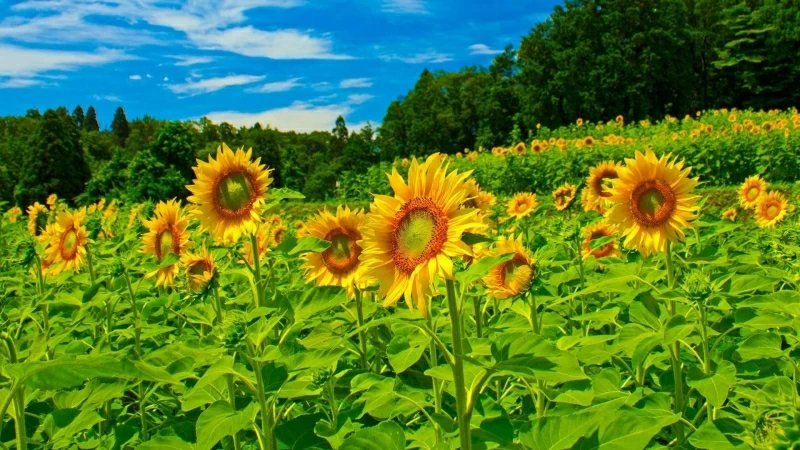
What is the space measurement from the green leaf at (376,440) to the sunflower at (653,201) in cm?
158

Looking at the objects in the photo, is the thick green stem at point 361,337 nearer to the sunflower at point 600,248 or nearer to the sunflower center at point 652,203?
the sunflower center at point 652,203

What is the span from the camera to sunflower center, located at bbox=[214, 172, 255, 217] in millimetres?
2852

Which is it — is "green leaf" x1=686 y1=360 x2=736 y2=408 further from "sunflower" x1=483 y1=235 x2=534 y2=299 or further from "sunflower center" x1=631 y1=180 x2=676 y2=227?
"sunflower center" x1=631 y1=180 x2=676 y2=227

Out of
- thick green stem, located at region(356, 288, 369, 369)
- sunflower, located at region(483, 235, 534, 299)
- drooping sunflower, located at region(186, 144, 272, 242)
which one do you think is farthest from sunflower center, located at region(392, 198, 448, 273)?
drooping sunflower, located at region(186, 144, 272, 242)

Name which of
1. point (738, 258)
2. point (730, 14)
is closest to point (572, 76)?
point (730, 14)

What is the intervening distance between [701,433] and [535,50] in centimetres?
3922

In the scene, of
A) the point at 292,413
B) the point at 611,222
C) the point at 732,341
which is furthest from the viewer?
the point at 611,222

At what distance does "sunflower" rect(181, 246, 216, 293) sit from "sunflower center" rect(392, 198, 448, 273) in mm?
1369

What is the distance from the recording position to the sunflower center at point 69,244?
12.7ft

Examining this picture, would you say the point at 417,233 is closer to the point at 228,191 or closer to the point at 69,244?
the point at 228,191

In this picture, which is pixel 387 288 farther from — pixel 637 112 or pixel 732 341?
pixel 637 112

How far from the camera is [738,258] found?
9.89ft

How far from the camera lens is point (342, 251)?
2803 mm

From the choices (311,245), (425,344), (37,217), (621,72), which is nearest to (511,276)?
(425,344)
